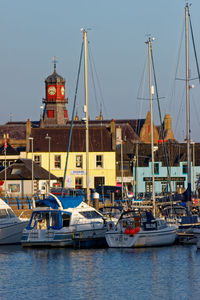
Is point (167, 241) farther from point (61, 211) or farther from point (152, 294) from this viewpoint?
point (152, 294)

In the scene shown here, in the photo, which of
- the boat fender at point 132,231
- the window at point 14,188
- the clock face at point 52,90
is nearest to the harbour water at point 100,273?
the boat fender at point 132,231

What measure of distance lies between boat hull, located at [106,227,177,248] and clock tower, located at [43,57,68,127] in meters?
121

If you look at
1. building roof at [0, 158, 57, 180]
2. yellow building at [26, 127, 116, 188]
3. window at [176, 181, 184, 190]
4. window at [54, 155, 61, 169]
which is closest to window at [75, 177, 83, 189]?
yellow building at [26, 127, 116, 188]

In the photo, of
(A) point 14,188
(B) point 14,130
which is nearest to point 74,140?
(A) point 14,188

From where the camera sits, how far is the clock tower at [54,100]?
541 feet

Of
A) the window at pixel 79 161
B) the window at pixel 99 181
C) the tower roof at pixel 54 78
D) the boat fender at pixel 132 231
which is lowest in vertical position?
the boat fender at pixel 132 231

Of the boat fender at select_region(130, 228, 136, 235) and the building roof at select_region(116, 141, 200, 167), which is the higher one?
→ the building roof at select_region(116, 141, 200, 167)

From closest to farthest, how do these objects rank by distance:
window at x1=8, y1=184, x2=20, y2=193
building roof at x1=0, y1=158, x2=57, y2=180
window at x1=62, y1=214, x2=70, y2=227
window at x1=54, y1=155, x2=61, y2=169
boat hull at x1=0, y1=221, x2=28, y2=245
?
window at x1=62, y1=214, x2=70, y2=227
boat hull at x1=0, y1=221, x2=28, y2=245
window at x1=8, y1=184, x2=20, y2=193
building roof at x1=0, y1=158, x2=57, y2=180
window at x1=54, y1=155, x2=61, y2=169

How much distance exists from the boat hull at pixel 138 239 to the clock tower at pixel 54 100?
396 feet

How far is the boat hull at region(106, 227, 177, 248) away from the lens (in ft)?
144

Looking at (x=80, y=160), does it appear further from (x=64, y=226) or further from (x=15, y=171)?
(x=64, y=226)

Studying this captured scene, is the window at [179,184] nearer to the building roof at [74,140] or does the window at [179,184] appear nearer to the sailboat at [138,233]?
the building roof at [74,140]

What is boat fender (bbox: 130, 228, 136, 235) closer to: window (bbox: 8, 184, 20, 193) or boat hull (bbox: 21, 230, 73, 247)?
boat hull (bbox: 21, 230, 73, 247)

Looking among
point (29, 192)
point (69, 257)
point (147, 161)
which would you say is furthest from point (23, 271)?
point (147, 161)
